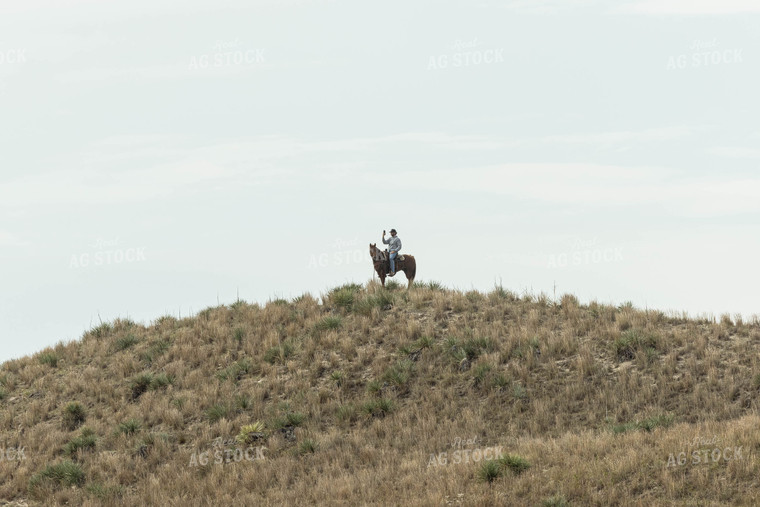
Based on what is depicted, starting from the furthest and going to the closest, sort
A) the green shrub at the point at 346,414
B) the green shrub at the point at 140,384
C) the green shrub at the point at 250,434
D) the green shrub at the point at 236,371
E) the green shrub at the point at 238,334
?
1. the green shrub at the point at 238,334
2. the green shrub at the point at 140,384
3. the green shrub at the point at 236,371
4. the green shrub at the point at 346,414
5. the green shrub at the point at 250,434

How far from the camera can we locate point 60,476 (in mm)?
20766

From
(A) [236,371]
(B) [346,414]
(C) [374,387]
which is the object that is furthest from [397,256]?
(B) [346,414]

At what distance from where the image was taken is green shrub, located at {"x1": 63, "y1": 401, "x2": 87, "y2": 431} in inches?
942

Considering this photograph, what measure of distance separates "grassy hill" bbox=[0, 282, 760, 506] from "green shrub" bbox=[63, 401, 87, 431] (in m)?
0.04

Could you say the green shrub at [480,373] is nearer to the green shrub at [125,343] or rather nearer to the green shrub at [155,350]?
the green shrub at [155,350]

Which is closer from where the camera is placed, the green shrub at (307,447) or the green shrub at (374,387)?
the green shrub at (307,447)

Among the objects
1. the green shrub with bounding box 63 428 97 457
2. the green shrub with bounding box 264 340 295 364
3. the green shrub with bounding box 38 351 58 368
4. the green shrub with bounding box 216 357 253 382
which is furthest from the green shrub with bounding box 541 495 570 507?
the green shrub with bounding box 38 351 58 368

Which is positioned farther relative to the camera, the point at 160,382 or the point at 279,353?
the point at 279,353

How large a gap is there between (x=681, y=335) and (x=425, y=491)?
37.1 ft

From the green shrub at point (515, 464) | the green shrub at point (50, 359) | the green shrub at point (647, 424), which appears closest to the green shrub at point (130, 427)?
the green shrub at point (50, 359)

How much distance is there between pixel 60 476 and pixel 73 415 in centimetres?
373

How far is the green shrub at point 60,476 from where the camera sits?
20.5 metres

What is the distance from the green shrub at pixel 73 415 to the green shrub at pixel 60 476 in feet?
9.54

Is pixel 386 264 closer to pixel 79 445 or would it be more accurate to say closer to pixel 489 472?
pixel 79 445
